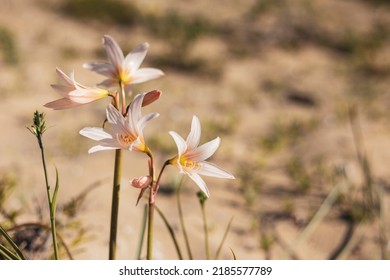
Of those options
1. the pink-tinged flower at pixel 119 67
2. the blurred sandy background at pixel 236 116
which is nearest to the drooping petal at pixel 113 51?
the pink-tinged flower at pixel 119 67

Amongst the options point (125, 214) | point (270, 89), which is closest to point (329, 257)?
point (125, 214)

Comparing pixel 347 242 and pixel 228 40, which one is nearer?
pixel 347 242

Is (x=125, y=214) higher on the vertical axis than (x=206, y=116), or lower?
lower

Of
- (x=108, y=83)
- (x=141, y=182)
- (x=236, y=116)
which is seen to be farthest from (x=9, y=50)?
(x=141, y=182)

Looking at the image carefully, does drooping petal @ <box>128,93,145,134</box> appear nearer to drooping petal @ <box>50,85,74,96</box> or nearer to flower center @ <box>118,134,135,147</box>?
flower center @ <box>118,134,135,147</box>

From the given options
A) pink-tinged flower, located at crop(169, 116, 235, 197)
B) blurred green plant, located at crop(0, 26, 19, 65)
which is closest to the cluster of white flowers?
pink-tinged flower, located at crop(169, 116, 235, 197)

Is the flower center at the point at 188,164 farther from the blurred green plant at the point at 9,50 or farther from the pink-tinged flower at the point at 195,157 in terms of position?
the blurred green plant at the point at 9,50
